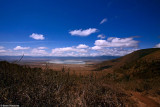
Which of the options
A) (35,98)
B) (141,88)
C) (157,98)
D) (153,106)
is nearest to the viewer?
(35,98)

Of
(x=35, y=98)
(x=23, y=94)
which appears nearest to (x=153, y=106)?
(x=35, y=98)

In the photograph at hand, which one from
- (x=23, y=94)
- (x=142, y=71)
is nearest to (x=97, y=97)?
(x=23, y=94)

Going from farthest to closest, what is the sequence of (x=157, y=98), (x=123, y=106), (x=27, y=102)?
(x=157, y=98) < (x=123, y=106) < (x=27, y=102)

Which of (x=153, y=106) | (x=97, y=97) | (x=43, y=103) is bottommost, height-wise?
(x=153, y=106)

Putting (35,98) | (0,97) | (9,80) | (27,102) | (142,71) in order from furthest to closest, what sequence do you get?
(142,71) < (9,80) < (35,98) < (27,102) < (0,97)

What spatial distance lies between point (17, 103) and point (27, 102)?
1.04 ft

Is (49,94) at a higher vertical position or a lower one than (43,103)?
higher

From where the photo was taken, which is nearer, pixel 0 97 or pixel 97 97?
pixel 0 97

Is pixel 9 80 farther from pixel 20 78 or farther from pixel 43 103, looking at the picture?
pixel 43 103

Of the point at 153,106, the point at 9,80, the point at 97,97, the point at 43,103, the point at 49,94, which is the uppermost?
the point at 9,80

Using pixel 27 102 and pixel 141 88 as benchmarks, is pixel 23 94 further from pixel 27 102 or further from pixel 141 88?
pixel 141 88

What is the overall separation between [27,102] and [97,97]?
2588mm

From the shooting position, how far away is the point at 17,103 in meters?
2.40

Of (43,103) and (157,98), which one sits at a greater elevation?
(43,103)
